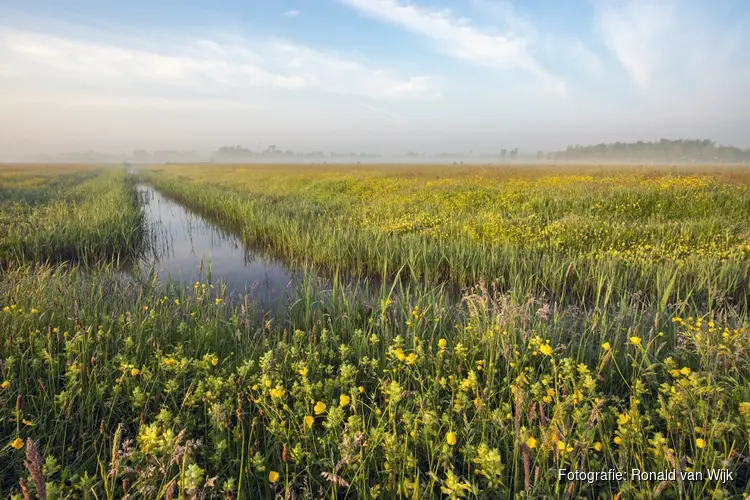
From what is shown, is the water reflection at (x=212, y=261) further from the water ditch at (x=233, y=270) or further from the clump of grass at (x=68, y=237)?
the clump of grass at (x=68, y=237)

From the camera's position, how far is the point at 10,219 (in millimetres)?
10336

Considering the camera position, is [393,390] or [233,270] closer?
[393,390]

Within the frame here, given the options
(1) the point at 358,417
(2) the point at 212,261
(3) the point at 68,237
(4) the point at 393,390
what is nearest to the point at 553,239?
(4) the point at 393,390

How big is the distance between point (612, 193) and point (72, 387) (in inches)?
602

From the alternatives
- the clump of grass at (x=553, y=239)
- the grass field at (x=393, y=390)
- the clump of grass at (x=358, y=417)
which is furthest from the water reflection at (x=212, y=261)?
the clump of grass at (x=358, y=417)

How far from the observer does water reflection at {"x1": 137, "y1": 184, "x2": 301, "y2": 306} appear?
24.4ft

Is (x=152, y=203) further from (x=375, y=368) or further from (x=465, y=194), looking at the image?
(x=375, y=368)

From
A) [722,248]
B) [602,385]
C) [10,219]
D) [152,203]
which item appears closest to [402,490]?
[602,385]

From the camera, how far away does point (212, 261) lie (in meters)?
10.4

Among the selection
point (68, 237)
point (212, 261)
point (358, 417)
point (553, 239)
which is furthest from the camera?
point (212, 261)

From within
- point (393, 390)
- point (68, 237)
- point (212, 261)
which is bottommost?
point (212, 261)

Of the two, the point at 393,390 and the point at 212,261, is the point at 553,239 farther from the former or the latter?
the point at 212,261

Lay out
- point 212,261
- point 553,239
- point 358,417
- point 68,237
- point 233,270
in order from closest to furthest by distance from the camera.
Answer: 1. point 358,417
2. point 553,239
3. point 233,270
4. point 68,237
5. point 212,261

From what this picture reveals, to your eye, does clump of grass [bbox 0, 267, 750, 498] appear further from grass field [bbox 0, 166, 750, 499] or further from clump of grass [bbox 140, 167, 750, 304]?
clump of grass [bbox 140, 167, 750, 304]
